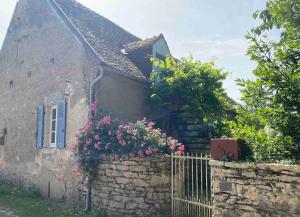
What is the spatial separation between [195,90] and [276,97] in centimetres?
497

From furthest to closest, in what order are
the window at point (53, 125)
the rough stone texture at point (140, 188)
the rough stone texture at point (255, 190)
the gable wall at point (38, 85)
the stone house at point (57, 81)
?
1. the window at point (53, 125)
2. the gable wall at point (38, 85)
3. the stone house at point (57, 81)
4. the rough stone texture at point (140, 188)
5. the rough stone texture at point (255, 190)

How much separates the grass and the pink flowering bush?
3.86ft

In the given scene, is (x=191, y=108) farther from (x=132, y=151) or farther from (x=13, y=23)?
(x=13, y=23)

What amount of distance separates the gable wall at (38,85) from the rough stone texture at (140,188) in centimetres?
249

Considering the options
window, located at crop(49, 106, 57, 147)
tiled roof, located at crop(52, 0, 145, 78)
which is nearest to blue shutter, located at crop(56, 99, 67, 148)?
window, located at crop(49, 106, 57, 147)

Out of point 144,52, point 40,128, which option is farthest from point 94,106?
point 144,52

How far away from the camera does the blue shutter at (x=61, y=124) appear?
8852 mm

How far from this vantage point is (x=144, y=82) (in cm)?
963

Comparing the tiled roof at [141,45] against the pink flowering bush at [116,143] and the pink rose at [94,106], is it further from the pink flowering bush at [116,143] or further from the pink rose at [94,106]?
the pink flowering bush at [116,143]

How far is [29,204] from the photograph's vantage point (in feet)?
26.6

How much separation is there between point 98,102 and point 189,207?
4078 millimetres

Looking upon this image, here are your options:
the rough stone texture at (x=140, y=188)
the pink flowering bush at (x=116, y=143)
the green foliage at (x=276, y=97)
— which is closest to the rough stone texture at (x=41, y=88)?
the pink flowering bush at (x=116, y=143)

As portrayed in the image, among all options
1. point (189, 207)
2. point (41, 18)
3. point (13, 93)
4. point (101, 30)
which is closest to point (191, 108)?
point (189, 207)

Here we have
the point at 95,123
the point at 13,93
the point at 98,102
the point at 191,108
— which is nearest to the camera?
the point at 95,123
